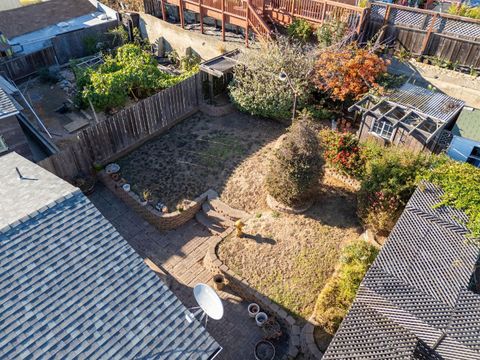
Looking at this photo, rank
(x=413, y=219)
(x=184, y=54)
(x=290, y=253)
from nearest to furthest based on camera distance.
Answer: (x=413, y=219) < (x=290, y=253) < (x=184, y=54)

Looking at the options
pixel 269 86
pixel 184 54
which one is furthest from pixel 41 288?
pixel 184 54

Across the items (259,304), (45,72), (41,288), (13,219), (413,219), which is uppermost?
(13,219)

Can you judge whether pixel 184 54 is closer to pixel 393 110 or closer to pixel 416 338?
pixel 393 110

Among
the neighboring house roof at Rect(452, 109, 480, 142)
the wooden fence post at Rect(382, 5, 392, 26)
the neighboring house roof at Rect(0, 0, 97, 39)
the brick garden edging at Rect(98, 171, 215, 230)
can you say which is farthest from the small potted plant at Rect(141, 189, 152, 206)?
the neighboring house roof at Rect(0, 0, 97, 39)

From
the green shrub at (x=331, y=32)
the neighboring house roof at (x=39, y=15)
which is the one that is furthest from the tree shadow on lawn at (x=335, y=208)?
the neighboring house roof at (x=39, y=15)

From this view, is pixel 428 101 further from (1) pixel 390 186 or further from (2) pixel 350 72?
(1) pixel 390 186

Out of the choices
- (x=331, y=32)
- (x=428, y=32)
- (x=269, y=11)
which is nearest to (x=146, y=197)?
(x=331, y=32)

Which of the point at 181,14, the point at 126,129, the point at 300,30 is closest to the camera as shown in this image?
the point at 126,129
